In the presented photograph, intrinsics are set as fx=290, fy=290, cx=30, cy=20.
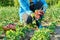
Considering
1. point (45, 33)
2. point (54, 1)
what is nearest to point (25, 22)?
point (45, 33)

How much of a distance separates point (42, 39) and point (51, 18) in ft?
13.6

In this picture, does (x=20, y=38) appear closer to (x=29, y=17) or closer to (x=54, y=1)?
(x=29, y=17)

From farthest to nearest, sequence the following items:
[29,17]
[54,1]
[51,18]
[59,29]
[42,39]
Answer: [54,1] → [51,18] → [59,29] → [29,17] → [42,39]

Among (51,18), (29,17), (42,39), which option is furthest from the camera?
(51,18)

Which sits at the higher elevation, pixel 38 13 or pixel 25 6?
pixel 25 6

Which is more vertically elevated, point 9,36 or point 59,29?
point 9,36

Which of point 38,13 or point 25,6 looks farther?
point 25,6

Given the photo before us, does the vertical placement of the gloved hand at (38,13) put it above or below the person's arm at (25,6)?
below

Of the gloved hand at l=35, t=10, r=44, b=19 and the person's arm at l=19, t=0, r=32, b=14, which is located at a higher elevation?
the person's arm at l=19, t=0, r=32, b=14

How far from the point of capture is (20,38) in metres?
5.23

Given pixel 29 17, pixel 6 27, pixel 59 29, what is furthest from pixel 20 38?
pixel 59 29

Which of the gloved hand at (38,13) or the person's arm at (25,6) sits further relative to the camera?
the person's arm at (25,6)

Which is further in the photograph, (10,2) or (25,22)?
(10,2)

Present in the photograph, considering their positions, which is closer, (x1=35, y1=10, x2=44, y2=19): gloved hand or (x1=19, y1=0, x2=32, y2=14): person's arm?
(x1=35, y1=10, x2=44, y2=19): gloved hand
